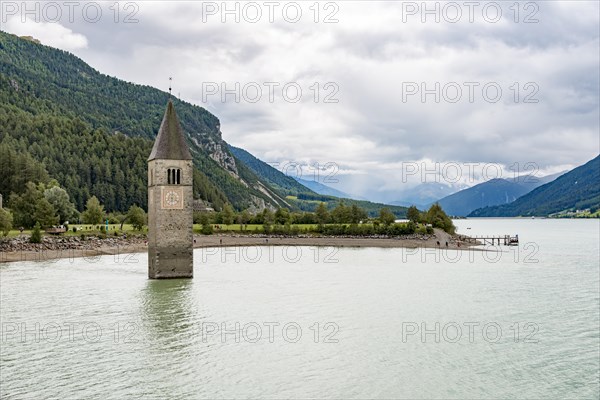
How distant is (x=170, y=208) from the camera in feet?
148

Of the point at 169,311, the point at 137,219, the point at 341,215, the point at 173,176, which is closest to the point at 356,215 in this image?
the point at 341,215

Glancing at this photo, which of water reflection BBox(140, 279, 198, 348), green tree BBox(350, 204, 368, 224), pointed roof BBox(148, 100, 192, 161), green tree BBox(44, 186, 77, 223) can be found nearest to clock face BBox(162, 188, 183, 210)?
pointed roof BBox(148, 100, 192, 161)

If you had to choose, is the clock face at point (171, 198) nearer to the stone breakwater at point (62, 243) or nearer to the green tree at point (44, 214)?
the stone breakwater at point (62, 243)

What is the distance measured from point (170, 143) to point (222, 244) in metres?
50.3

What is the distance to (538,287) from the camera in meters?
46.9

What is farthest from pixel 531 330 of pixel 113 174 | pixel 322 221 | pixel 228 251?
pixel 113 174

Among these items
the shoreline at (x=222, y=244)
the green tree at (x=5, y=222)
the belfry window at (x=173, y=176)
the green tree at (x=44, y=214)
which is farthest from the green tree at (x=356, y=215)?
the belfry window at (x=173, y=176)

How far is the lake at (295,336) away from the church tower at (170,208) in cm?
234

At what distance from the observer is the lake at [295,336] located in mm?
20047

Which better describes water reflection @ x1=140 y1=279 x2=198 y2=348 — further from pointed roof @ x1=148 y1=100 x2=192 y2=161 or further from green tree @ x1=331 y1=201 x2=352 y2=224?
green tree @ x1=331 y1=201 x2=352 y2=224

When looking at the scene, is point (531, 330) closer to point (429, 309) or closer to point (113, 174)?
point (429, 309)

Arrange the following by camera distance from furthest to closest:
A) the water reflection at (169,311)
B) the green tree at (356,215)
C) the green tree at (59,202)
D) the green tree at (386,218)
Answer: the green tree at (356,215) → the green tree at (386,218) → the green tree at (59,202) → the water reflection at (169,311)

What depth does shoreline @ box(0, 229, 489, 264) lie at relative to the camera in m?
66.6

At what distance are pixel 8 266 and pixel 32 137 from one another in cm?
8746
